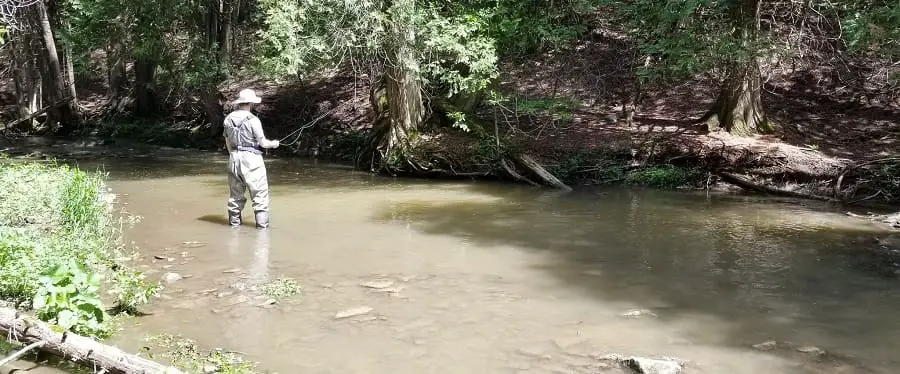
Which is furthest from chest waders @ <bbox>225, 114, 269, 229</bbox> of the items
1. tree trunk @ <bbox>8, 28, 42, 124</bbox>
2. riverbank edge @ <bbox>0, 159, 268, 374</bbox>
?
tree trunk @ <bbox>8, 28, 42, 124</bbox>

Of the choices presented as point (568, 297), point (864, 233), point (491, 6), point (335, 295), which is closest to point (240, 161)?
point (335, 295)

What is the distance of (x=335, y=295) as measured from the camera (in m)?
6.01

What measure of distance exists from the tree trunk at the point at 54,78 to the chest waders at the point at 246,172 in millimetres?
18511

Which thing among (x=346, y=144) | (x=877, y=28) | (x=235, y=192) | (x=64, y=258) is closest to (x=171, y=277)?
(x=64, y=258)

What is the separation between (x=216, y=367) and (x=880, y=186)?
38.5 ft

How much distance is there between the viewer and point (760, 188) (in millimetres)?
13008

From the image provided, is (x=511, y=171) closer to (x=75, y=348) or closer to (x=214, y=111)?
(x=75, y=348)

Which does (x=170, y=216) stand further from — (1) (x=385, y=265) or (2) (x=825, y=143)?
(2) (x=825, y=143)

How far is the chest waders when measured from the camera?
895 centimetres

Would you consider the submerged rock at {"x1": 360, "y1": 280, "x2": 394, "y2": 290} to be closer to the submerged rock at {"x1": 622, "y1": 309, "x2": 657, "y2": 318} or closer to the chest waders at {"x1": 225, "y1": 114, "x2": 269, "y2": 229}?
the submerged rock at {"x1": 622, "y1": 309, "x2": 657, "y2": 318}

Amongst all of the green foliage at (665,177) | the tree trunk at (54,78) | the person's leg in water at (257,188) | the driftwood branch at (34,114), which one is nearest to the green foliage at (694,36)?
the green foliage at (665,177)

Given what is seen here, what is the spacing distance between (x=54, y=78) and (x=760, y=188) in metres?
23.0

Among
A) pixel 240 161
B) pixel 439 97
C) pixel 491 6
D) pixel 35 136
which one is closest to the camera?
pixel 240 161

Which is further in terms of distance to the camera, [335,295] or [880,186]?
[880,186]
